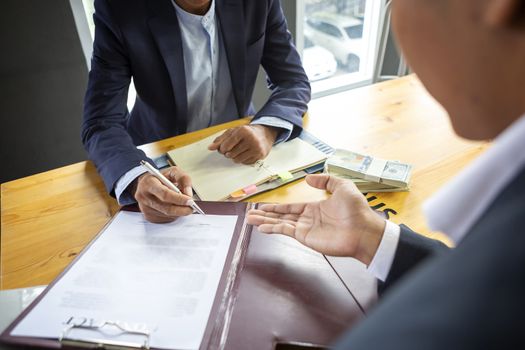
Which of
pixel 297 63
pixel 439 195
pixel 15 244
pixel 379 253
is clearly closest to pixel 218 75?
pixel 297 63

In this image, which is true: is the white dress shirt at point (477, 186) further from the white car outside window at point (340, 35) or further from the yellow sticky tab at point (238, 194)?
the white car outside window at point (340, 35)

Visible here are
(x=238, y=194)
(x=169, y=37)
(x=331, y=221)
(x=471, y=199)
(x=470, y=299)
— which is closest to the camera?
(x=470, y=299)

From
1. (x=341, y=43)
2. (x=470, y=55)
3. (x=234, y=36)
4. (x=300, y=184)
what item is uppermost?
(x=470, y=55)

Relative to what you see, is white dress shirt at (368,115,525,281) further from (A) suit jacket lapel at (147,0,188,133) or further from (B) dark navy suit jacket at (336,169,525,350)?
(A) suit jacket lapel at (147,0,188,133)

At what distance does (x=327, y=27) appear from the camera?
2.76 meters

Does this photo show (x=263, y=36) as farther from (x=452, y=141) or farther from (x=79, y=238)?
(x=79, y=238)

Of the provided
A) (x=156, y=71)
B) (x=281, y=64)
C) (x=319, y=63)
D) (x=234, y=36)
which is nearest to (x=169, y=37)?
(x=156, y=71)

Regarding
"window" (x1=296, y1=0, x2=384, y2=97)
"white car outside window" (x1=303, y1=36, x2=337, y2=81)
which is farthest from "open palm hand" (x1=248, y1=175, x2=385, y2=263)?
"white car outside window" (x1=303, y1=36, x2=337, y2=81)

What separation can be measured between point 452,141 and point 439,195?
76 centimetres

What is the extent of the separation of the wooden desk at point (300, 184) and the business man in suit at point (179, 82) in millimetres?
78

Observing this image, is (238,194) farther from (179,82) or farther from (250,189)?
(179,82)

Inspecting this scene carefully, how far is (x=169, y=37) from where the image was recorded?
41.3 inches

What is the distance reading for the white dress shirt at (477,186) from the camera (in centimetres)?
26

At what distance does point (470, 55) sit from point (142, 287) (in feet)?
1.77
